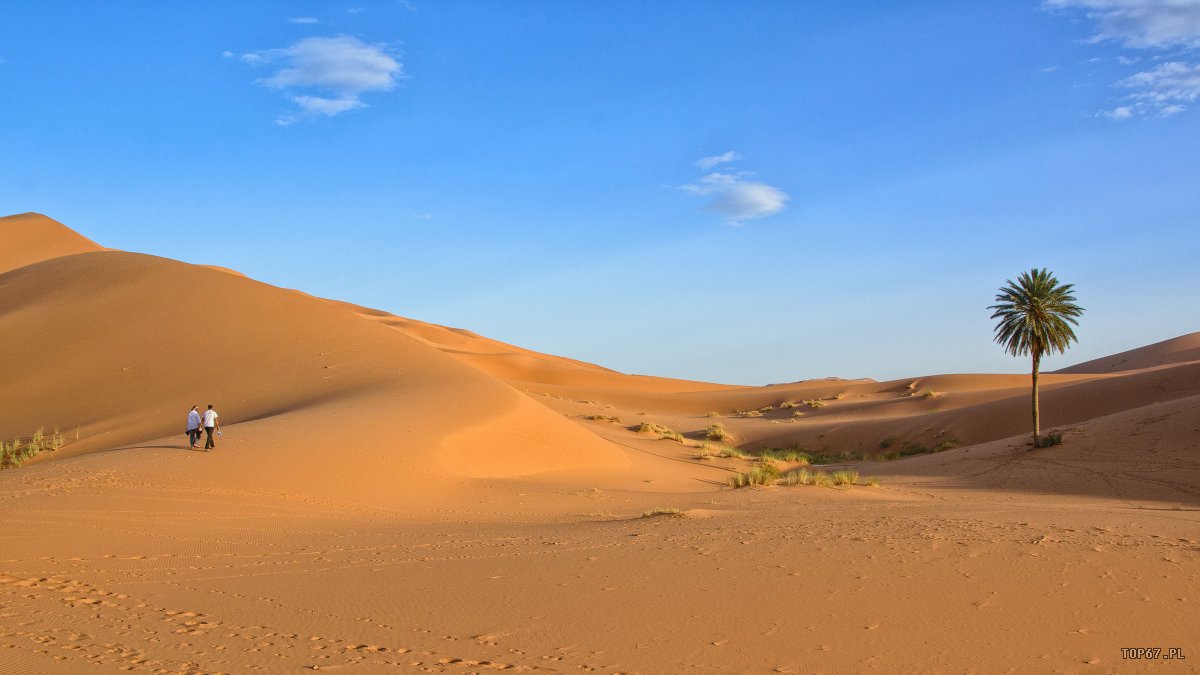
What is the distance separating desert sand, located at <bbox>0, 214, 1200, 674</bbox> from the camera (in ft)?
22.8

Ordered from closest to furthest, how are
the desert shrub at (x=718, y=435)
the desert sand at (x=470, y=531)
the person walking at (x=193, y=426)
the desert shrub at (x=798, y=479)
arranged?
the desert sand at (x=470, y=531) → the person walking at (x=193, y=426) → the desert shrub at (x=798, y=479) → the desert shrub at (x=718, y=435)

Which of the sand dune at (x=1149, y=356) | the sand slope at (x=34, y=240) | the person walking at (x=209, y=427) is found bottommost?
the person walking at (x=209, y=427)

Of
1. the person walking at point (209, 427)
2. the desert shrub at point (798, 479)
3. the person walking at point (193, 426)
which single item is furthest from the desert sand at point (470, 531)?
the desert shrub at point (798, 479)

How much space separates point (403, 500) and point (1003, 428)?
2868 cm

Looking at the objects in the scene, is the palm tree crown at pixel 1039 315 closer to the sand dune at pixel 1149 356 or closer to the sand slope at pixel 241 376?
the sand slope at pixel 241 376

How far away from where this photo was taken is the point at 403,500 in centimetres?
1675

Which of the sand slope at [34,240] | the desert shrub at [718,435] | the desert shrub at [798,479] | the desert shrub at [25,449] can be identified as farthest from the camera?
the sand slope at [34,240]

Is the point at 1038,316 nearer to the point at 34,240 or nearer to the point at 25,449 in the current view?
the point at 25,449

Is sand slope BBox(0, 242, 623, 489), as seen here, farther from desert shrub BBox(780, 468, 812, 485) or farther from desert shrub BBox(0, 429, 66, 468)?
desert shrub BBox(780, 468, 812, 485)

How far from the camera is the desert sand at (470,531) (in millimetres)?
6938

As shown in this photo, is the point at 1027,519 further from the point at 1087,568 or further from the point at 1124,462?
the point at 1124,462

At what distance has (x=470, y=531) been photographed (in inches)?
513

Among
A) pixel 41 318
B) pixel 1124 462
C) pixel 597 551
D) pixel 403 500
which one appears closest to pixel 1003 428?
pixel 1124 462

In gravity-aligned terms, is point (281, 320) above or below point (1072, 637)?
above
